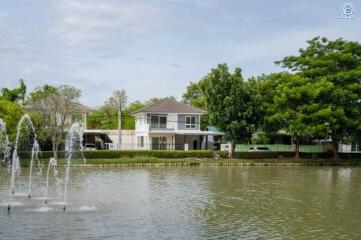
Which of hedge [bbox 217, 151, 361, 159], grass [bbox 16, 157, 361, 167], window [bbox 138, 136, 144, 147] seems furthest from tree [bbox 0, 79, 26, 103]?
hedge [bbox 217, 151, 361, 159]

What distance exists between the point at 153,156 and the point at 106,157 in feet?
15.5

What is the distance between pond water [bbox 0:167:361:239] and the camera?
55.1ft

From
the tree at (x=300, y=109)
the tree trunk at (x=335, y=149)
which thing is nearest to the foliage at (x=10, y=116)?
the tree at (x=300, y=109)

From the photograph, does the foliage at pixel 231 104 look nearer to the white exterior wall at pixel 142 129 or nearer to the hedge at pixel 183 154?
the hedge at pixel 183 154

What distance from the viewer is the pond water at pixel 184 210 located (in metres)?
16.8

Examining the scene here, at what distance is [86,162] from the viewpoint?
1815 inches

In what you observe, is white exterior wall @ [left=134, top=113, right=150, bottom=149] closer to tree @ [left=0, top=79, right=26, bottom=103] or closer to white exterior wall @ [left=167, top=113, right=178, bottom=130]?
white exterior wall @ [left=167, top=113, right=178, bottom=130]

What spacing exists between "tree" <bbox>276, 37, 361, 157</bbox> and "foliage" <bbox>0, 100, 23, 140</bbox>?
27357 millimetres

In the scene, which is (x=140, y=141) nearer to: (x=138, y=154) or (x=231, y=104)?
(x=138, y=154)

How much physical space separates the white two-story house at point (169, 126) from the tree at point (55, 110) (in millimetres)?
11560

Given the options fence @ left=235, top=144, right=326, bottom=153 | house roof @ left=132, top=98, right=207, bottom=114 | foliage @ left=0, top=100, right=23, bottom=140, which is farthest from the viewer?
fence @ left=235, top=144, right=326, bottom=153

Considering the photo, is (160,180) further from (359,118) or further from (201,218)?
(359,118)

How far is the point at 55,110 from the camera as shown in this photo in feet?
165

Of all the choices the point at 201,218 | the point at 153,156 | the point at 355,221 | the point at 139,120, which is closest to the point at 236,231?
the point at 201,218
